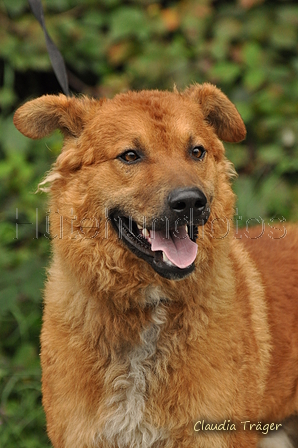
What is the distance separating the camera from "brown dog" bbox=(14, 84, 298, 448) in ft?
9.11

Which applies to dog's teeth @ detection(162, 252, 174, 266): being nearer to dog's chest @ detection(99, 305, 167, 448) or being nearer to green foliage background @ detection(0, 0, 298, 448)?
dog's chest @ detection(99, 305, 167, 448)

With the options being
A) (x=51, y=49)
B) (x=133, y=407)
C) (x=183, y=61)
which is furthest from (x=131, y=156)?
(x=183, y=61)

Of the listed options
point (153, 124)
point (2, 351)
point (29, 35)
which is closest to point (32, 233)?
point (2, 351)

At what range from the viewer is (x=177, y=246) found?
2.86m

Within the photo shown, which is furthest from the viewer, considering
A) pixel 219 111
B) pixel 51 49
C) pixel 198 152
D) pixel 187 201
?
pixel 51 49

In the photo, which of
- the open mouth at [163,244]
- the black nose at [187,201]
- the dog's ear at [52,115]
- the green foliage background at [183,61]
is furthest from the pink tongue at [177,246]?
the green foliage background at [183,61]

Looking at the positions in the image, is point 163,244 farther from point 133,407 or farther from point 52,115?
point 52,115

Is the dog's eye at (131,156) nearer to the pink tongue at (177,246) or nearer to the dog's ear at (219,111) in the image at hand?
the pink tongue at (177,246)

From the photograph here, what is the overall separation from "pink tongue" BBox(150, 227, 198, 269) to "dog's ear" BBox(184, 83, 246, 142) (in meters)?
0.85

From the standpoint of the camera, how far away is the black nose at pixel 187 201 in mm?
2696

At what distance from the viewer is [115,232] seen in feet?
9.55

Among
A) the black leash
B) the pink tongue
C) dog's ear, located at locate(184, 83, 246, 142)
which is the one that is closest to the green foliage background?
the black leash

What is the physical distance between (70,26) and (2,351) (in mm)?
3328

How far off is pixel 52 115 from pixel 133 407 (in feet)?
5.18
